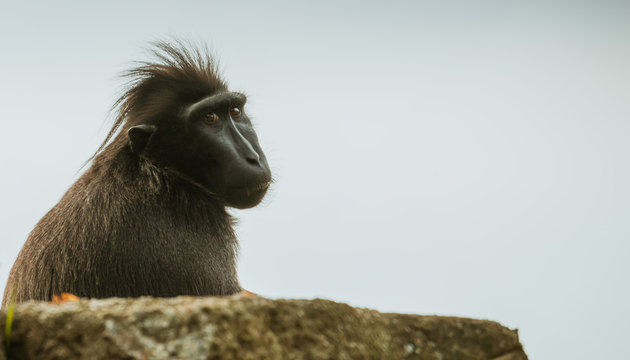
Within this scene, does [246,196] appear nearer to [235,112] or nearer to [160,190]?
[160,190]

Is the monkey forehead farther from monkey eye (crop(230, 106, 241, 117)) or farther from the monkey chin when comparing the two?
the monkey chin

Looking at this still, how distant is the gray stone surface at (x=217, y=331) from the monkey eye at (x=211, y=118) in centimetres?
337

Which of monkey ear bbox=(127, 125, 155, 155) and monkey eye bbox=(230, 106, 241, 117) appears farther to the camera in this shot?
monkey eye bbox=(230, 106, 241, 117)

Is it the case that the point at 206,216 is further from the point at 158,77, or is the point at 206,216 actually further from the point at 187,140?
the point at 158,77

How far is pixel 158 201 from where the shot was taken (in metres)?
5.57

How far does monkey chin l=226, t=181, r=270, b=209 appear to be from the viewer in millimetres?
5980

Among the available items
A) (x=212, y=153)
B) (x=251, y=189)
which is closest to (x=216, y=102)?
(x=212, y=153)

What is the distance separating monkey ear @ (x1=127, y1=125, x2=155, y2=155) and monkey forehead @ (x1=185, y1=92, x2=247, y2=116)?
0.41 m

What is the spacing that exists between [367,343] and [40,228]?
3.55m

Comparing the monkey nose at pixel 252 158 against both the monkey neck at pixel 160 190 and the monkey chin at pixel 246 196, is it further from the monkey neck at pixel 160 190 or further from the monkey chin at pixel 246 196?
the monkey neck at pixel 160 190

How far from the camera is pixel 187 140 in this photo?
6113mm

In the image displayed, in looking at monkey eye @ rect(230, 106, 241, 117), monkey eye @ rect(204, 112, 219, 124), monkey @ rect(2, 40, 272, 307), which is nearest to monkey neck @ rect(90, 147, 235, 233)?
monkey @ rect(2, 40, 272, 307)

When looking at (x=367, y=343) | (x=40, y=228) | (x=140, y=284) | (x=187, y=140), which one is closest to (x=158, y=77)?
(x=187, y=140)

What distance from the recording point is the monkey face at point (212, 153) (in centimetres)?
593
